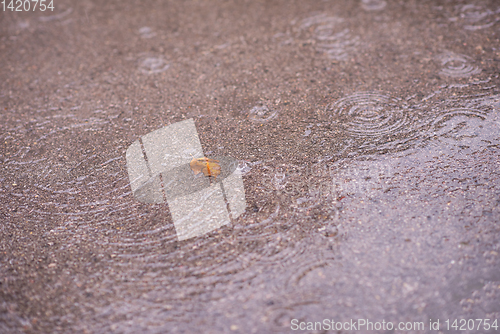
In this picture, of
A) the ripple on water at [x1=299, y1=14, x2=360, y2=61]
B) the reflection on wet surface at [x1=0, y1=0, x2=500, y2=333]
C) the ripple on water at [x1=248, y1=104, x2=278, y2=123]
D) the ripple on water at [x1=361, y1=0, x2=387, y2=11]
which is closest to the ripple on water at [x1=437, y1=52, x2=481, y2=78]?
the reflection on wet surface at [x1=0, y1=0, x2=500, y2=333]

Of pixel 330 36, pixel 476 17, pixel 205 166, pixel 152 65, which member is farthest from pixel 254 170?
pixel 476 17

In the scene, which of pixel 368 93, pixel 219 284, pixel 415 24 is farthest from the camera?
pixel 415 24

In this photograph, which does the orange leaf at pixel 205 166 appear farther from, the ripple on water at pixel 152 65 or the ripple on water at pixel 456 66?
the ripple on water at pixel 456 66

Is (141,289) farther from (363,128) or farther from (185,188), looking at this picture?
(363,128)

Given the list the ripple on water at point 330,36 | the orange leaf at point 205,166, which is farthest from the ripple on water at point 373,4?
the orange leaf at point 205,166

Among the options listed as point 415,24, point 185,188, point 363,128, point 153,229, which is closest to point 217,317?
point 153,229

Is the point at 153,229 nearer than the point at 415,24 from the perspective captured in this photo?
Yes

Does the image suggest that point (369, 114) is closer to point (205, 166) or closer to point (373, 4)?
point (205, 166)
